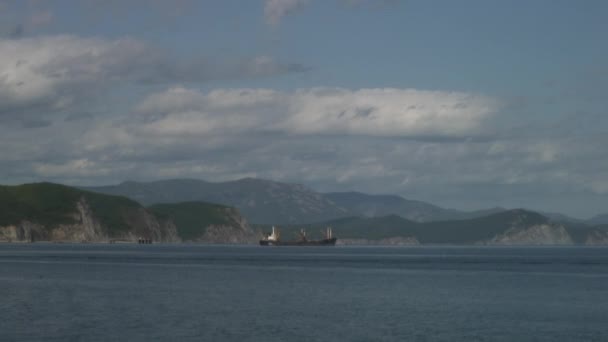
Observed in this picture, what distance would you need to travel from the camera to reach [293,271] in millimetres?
158875

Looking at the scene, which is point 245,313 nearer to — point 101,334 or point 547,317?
point 101,334

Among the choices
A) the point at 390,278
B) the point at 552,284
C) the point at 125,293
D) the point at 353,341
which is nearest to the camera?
the point at 353,341

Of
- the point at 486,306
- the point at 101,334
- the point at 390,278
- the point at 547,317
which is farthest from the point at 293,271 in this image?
the point at 101,334

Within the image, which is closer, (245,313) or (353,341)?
(353,341)

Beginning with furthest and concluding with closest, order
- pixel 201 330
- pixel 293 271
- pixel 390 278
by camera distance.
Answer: pixel 293 271 < pixel 390 278 < pixel 201 330

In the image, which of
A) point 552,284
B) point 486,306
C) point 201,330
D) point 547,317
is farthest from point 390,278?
point 201,330

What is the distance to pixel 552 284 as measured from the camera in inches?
4906

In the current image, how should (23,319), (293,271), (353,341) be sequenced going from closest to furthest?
(353,341), (23,319), (293,271)

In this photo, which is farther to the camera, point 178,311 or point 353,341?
point 178,311

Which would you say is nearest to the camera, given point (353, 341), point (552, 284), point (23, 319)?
point (353, 341)

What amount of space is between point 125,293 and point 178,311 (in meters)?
22.1

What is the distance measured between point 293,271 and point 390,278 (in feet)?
87.2

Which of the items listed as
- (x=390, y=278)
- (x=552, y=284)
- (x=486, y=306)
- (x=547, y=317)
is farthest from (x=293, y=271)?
(x=547, y=317)

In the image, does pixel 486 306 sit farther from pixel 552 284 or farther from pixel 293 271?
pixel 293 271
